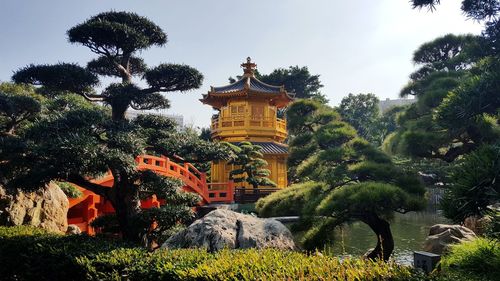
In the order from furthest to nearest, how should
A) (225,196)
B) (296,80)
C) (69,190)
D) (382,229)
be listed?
(296,80) → (225,196) → (69,190) → (382,229)

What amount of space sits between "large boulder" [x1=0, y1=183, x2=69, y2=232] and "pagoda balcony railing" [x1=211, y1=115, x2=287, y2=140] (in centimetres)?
1355

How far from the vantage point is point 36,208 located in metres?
9.87

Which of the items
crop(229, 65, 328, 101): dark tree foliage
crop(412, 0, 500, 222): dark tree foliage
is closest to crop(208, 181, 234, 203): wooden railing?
crop(412, 0, 500, 222): dark tree foliage

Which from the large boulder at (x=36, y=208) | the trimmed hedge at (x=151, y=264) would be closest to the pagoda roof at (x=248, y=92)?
the large boulder at (x=36, y=208)

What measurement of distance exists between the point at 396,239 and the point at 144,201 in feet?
32.0

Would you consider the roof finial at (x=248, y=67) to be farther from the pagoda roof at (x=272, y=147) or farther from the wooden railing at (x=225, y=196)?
the wooden railing at (x=225, y=196)

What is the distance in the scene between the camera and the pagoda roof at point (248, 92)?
77.8 feet

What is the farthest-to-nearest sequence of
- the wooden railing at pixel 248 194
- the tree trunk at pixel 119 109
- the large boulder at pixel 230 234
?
the wooden railing at pixel 248 194 < the tree trunk at pixel 119 109 < the large boulder at pixel 230 234

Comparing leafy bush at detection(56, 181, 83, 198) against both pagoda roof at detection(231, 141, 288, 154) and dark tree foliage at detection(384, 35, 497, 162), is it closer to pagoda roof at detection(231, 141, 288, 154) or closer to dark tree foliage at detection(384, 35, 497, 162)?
dark tree foliage at detection(384, 35, 497, 162)

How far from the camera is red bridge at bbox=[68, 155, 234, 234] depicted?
1369 centimetres

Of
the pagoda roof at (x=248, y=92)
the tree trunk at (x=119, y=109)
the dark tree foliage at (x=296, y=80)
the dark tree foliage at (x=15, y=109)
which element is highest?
the dark tree foliage at (x=296, y=80)

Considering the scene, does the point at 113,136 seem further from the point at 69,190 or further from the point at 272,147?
the point at 272,147

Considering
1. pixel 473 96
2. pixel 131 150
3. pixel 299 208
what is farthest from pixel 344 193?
pixel 131 150

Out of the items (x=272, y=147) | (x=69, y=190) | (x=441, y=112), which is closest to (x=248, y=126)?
(x=272, y=147)
